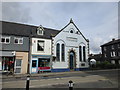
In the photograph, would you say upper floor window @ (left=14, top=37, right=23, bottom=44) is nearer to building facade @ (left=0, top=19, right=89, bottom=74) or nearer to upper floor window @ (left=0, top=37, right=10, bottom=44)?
building facade @ (left=0, top=19, right=89, bottom=74)

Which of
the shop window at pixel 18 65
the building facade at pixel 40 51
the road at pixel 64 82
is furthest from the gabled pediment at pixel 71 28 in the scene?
the road at pixel 64 82

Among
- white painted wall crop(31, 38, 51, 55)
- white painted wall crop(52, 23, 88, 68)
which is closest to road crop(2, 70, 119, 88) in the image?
white painted wall crop(31, 38, 51, 55)

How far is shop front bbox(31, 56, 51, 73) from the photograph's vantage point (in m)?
22.4

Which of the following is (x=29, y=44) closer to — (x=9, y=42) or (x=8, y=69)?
(x=9, y=42)

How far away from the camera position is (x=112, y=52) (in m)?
47.7

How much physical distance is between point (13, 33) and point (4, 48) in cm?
318

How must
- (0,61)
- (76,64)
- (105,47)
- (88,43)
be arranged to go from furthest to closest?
1. (105,47)
2. (88,43)
3. (76,64)
4. (0,61)

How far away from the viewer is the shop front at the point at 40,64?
2235 centimetres

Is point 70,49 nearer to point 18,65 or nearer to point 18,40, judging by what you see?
point 18,40

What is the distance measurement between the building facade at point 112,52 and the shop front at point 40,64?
1196 inches

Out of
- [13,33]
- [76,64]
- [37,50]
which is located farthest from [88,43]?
[13,33]

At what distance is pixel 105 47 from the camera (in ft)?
170

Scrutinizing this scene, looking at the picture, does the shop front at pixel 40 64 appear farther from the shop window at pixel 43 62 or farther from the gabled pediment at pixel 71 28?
the gabled pediment at pixel 71 28

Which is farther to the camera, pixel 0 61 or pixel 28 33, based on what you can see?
pixel 28 33
